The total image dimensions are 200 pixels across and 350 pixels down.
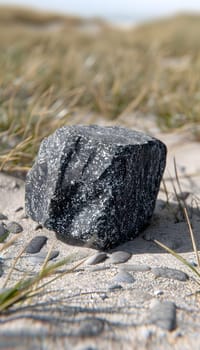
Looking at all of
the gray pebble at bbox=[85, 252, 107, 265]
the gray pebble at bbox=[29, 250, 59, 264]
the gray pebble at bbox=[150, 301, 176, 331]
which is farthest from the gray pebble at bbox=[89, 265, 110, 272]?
the gray pebble at bbox=[150, 301, 176, 331]

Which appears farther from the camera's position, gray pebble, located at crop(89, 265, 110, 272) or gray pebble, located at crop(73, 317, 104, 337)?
gray pebble, located at crop(89, 265, 110, 272)

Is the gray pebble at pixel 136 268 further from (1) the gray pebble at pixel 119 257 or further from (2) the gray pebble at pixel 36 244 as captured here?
(2) the gray pebble at pixel 36 244

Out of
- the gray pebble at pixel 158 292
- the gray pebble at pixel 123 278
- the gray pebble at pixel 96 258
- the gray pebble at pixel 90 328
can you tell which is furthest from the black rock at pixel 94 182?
the gray pebble at pixel 90 328

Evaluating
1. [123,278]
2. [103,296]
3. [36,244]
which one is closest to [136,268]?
[123,278]

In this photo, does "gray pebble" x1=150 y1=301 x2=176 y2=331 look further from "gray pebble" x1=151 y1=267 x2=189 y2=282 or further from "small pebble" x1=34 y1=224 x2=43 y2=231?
"small pebble" x1=34 y1=224 x2=43 y2=231

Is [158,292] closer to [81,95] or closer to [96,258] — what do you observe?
[96,258]
